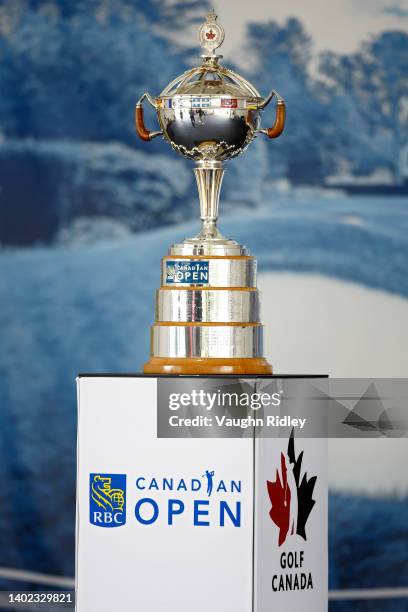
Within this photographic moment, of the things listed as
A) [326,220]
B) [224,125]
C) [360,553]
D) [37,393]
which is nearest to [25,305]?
[37,393]

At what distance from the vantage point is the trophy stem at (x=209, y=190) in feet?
7.20

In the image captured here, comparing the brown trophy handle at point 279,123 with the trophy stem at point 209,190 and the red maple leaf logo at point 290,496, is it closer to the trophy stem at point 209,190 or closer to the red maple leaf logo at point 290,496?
the trophy stem at point 209,190

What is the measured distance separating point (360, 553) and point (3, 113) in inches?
62.6

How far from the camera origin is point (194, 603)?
1.98 meters

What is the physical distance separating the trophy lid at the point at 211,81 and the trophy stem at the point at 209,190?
0.39 feet

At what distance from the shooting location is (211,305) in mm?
2115

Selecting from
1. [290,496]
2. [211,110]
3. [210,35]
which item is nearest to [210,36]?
[210,35]

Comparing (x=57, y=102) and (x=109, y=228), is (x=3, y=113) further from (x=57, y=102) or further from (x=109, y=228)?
(x=109, y=228)

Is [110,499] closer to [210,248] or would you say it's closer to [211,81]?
[210,248]

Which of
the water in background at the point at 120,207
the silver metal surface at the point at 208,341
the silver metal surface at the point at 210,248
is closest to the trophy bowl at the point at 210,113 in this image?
the silver metal surface at the point at 210,248

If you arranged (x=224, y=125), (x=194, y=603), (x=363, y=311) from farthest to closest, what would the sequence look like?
(x=363, y=311), (x=224, y=125), (x=194, y=603)

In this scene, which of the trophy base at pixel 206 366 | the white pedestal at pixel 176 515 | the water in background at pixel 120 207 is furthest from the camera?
the water in background at pixel 120 207

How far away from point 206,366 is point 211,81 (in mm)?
435

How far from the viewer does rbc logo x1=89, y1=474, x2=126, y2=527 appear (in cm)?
201
